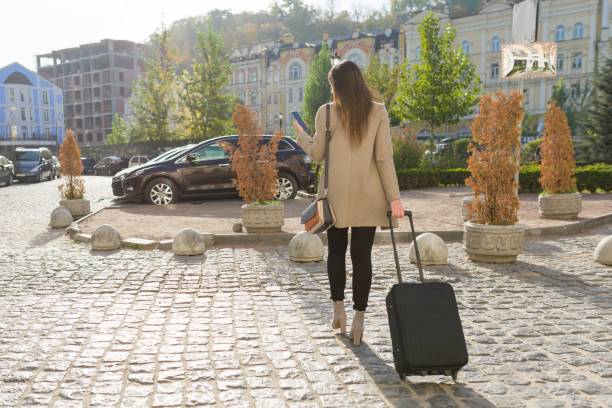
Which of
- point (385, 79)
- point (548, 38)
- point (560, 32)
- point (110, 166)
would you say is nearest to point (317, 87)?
point (385, 79)

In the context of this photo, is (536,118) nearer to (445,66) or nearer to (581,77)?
(581,77)

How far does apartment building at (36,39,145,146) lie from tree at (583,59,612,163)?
277 ft

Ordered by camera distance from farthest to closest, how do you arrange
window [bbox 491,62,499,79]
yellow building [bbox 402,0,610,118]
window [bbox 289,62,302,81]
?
window [bbox 289,62,302,81] < window [bbox 491,62,499,79] < yellow building [bbox 402,0,610,118]

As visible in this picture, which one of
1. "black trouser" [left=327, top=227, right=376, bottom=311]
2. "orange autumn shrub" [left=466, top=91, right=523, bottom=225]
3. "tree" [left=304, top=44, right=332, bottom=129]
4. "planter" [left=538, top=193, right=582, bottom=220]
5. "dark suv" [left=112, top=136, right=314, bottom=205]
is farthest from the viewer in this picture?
"tree" [left=304, top=44, right=332, bottom=129]

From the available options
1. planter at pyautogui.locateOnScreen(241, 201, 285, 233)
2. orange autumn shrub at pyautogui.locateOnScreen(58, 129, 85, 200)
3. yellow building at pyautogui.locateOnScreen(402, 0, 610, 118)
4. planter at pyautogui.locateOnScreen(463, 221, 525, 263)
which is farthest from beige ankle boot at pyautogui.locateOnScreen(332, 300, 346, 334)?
yellow building at pyautogui.locateOnScreen(402, 0, 610, 118)

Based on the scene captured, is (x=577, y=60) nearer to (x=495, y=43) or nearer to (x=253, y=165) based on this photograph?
(x=495, y=43)

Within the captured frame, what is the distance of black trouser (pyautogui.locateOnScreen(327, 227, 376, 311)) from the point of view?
4168mm

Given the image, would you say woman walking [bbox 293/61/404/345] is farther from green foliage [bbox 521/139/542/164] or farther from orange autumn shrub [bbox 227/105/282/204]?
green foliage [bbox 521/139/542/164]

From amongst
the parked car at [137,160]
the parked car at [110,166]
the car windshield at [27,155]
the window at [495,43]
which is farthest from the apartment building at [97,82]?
the car windshield at [27,155]

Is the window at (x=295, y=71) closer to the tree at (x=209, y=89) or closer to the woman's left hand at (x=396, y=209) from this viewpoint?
the tree at (x=209, y=89)

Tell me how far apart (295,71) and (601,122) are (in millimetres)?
51374

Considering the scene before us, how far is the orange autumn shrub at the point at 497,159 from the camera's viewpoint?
24.5 ft

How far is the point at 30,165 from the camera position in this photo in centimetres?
3175

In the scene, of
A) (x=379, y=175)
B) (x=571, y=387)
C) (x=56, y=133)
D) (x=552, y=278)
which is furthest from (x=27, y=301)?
(x=56, y=133)
